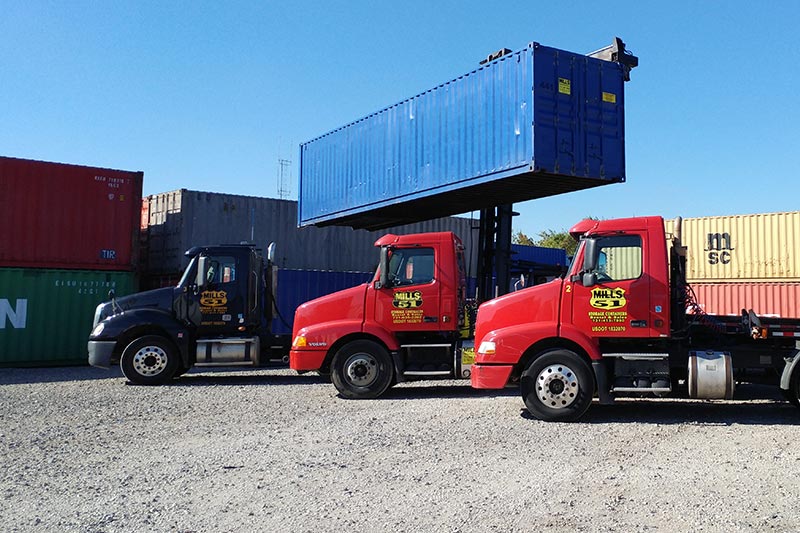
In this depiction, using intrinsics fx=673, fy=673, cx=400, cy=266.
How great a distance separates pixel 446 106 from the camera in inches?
468

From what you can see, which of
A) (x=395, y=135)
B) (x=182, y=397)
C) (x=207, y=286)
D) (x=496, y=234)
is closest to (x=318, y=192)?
(x=395, y=135)

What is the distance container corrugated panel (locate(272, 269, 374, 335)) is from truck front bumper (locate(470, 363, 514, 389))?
7.27 meters

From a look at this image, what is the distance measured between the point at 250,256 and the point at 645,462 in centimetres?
825

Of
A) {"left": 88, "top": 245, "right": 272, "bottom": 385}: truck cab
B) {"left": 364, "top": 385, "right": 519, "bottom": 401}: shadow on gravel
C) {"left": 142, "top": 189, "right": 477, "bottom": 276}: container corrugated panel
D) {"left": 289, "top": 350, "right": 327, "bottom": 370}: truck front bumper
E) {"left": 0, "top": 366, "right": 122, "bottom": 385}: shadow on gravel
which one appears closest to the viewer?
{"left": 289, "top": 350, "right": 327, "bottom": 370}: truck front bumper

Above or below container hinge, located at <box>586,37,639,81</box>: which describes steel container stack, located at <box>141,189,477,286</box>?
below

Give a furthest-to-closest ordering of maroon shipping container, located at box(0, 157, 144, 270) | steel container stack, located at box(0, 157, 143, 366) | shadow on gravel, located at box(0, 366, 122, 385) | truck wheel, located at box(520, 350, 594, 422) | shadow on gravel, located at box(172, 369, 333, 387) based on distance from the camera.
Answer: maroon shipping container, located at box(0, 157, 144, 270)
steel container stack, located at box(0, 157, 143, 366)
shadow on gravel, located at box(0, 366, 122, 385)
shadow on gravel, located at box(172, 369, 333, 387)
truck wheel, located at box(520, 350, 594, 422)

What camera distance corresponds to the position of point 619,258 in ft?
27.3

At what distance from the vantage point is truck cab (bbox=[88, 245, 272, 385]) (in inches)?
471

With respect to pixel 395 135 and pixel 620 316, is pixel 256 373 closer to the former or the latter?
pixel 395 135

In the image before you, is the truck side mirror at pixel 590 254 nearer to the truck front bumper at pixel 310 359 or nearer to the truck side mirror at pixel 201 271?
the truck front bumper at pixel 310 359

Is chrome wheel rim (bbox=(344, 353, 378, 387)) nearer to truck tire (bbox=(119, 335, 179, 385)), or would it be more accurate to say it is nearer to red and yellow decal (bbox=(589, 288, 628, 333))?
red and yellow decal (bbox=(589, 288, 628, 333))

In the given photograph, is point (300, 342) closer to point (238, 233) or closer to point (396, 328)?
point (396, 328)

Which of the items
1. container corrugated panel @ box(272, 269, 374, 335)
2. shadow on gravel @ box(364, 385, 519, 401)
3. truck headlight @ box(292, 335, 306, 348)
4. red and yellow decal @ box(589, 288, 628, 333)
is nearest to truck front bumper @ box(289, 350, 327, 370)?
truck headlight @ box(292, 335, 306, 348)

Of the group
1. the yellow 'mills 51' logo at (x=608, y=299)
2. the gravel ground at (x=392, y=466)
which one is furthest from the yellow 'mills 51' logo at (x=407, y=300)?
the yellow 'mills 51' logo at (x=608, y=299)
